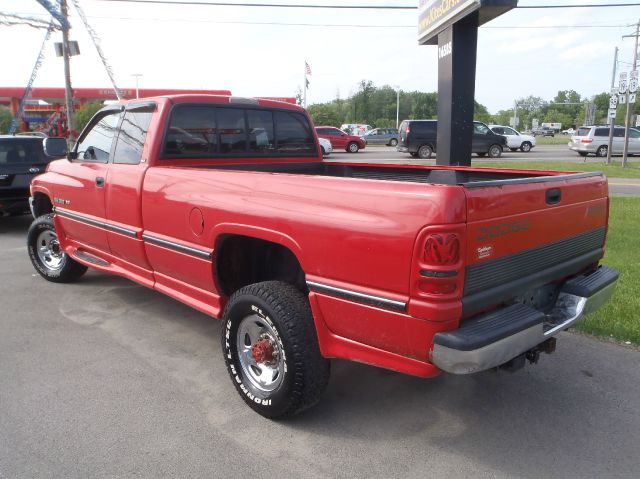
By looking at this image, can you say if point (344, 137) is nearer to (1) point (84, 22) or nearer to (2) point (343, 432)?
(1) point (84, 22)

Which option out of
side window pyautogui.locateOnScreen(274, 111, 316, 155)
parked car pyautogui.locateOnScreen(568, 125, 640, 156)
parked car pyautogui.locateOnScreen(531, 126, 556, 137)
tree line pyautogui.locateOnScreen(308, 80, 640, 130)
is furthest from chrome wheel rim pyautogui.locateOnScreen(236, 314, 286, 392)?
parked car pyautogui.locateOnScreen(531, 126, 556, 137)

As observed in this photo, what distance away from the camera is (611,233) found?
779 cm

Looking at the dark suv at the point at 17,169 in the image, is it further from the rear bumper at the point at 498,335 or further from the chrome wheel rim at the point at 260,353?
the rear bumper at the point at 498,335

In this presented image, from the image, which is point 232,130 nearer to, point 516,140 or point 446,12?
point 446,12

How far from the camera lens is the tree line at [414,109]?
260 feet

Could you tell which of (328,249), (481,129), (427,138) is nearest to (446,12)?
(328,249)

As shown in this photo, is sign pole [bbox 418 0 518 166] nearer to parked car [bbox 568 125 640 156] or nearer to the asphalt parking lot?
the asphalt parking lot

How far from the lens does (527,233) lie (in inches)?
107

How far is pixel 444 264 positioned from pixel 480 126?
87.8ft

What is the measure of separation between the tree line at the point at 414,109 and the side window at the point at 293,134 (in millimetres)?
44836

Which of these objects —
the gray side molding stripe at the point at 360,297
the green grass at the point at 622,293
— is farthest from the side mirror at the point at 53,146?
the green grass at the point at 622,293

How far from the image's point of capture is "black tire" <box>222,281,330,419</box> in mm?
2939

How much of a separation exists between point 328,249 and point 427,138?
83.9ft

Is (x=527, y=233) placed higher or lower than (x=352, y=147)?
higher
